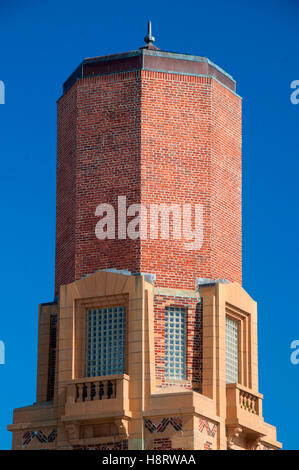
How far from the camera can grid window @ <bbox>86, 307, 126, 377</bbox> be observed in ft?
213

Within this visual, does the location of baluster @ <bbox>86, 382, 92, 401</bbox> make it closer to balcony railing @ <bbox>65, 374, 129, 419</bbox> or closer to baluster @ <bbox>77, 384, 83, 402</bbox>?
balcony railing @ <bbox>65, 374, 129, 419</bbox>

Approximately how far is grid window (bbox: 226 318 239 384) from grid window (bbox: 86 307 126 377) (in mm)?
3957

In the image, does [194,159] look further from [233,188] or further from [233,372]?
[233,372]

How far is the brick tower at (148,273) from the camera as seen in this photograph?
2517 inches

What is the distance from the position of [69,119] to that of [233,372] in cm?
A: 1114

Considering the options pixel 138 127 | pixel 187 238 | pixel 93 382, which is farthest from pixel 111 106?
pixel 93 382

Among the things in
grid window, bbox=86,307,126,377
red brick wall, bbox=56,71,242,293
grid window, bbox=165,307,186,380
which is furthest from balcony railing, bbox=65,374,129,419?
red brick wall, bbox=56,71,242,293

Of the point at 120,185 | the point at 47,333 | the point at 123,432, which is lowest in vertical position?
the point at 123,432

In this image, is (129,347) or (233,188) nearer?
(129,347)

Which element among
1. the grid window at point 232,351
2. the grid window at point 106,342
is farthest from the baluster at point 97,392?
the grid window at point 232,351

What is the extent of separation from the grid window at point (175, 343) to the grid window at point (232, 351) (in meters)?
1.85

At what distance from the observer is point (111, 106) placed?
67812 millimetres

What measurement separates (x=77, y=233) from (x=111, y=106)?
4.79m

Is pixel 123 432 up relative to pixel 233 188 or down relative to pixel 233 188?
→ down
